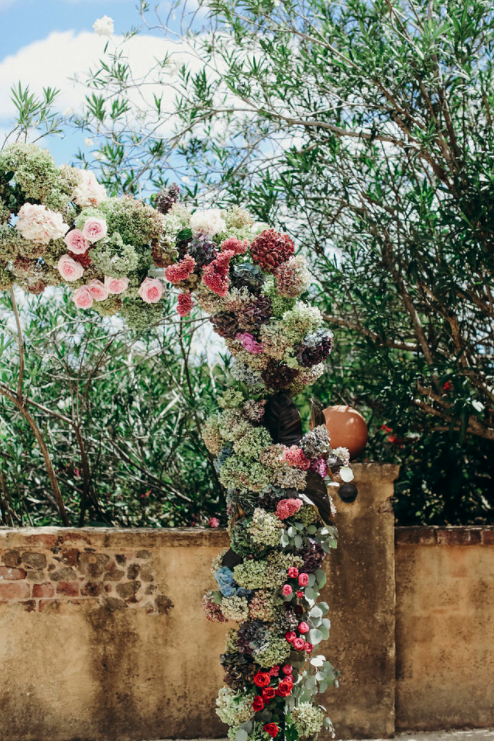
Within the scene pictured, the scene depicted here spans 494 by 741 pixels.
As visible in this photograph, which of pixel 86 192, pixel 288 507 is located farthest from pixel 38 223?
pixel 288 507

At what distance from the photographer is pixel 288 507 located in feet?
10.5

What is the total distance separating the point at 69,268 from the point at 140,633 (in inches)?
99.0

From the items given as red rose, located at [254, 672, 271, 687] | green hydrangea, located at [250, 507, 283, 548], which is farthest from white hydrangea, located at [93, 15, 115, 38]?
red rose, located at [254, 672, 271, 687]

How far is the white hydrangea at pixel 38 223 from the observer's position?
10.7 ft

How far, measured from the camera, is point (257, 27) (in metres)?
5.02

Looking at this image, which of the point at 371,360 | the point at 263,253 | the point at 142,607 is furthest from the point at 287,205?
the point at 142,607

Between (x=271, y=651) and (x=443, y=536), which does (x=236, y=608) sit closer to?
(x=271, y=651)

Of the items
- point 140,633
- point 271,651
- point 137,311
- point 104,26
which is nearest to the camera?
point 271,651

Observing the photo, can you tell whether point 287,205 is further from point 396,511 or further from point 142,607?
point 142,607

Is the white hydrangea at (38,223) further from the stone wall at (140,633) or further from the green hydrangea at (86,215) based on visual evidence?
the stone wall at (140,633)

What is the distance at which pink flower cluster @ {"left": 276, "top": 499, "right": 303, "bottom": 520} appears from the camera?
10.5ft

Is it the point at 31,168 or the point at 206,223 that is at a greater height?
the point at 31,168

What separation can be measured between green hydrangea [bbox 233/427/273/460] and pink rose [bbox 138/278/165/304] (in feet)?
2.66

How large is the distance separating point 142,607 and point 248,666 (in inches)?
57.6
